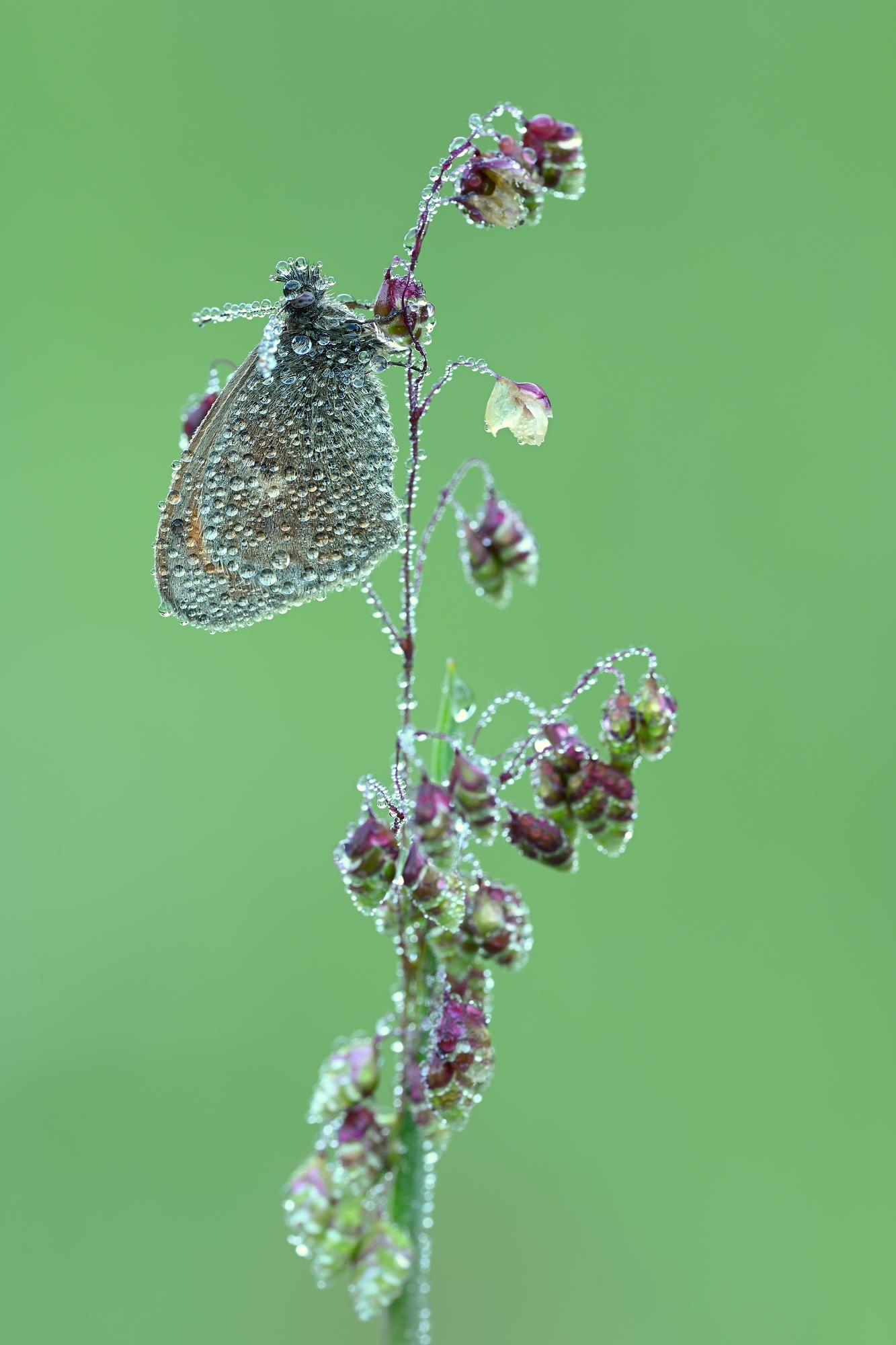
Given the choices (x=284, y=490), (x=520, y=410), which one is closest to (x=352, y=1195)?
(x=520, y=410)

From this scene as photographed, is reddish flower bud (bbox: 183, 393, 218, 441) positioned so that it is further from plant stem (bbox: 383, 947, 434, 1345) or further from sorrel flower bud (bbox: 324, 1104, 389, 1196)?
sorrel flower bud (bbox: 324, 1104, 389, 1196)

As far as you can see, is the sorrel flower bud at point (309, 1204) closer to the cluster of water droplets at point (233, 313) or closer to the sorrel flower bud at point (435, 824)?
the sorrel flower bud at point (435, 824)

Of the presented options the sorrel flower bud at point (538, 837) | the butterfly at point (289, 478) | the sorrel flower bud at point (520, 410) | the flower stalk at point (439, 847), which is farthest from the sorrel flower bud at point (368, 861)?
the butterfly at point (289, 478)

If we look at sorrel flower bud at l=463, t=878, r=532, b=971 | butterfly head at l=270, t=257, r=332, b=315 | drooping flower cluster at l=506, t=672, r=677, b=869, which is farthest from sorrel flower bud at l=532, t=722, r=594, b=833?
butterfly head at l=270, t=257, r=332, b=315

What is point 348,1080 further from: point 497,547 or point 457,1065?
point 497,547

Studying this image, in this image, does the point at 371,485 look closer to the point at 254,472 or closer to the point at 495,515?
the point at 254,472

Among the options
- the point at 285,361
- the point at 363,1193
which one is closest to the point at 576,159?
the point at 285,361
